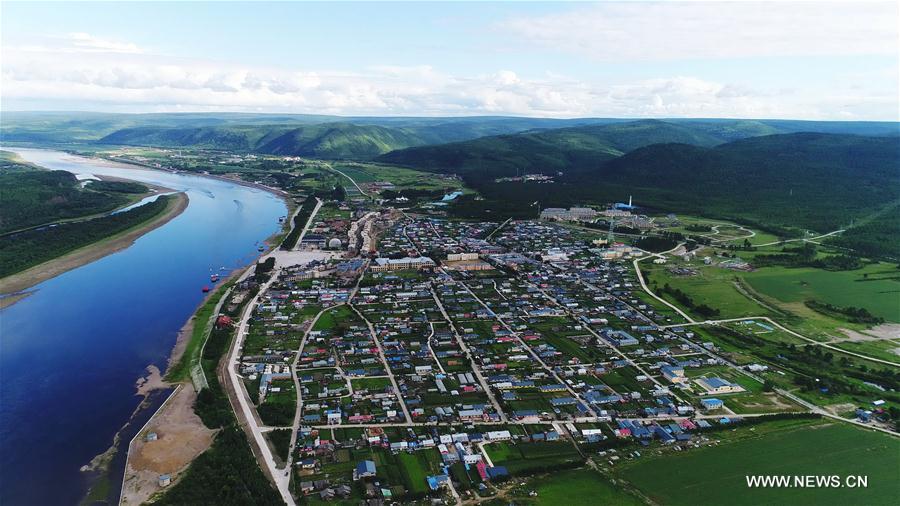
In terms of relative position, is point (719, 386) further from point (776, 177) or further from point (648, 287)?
point (776, 177)

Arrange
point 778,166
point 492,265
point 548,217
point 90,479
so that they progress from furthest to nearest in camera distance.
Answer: point 778,166 < point 548,217 < point 492,265 < point 90,479

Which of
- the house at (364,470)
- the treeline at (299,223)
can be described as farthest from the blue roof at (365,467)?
the treeline at (299,223)

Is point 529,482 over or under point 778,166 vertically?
under

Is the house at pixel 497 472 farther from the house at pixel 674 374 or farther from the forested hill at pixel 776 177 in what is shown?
the forested hill at pixel 776 177

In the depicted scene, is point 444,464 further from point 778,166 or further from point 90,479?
point 778,166

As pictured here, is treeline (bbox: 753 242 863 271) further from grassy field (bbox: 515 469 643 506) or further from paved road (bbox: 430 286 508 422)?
grassy field (bbox: 515 469 643 506)

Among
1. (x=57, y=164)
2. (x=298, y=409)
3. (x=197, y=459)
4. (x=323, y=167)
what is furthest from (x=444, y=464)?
(x=57, y=164)
